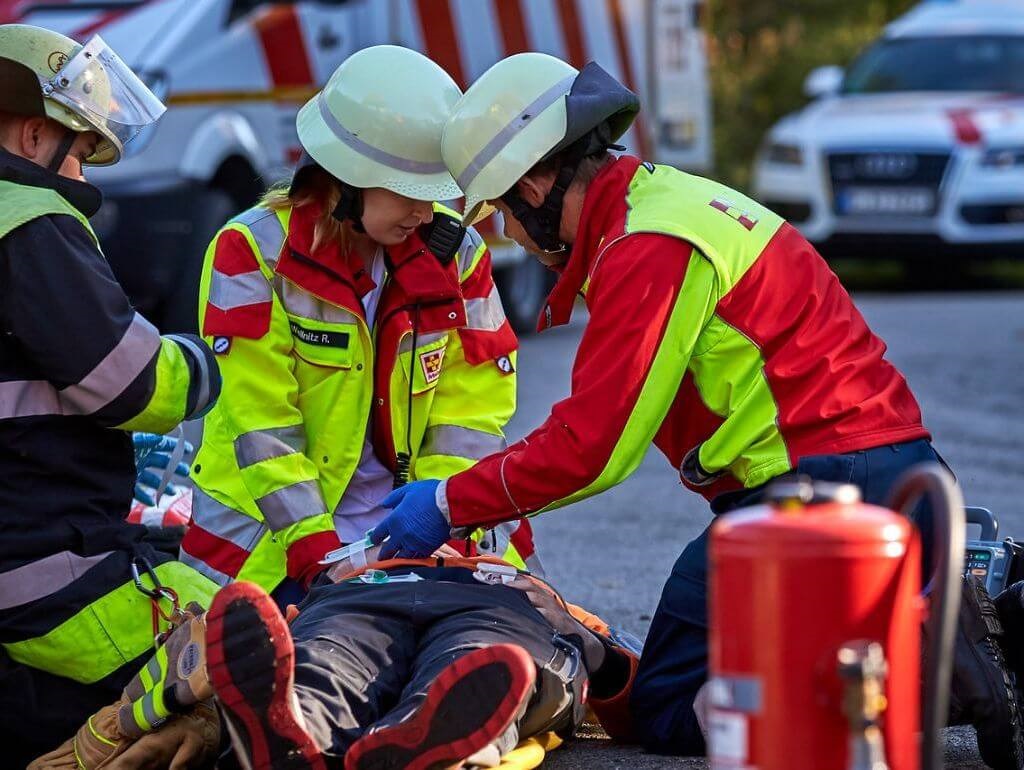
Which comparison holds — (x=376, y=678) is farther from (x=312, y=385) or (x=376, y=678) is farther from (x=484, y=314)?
(x=484, y=314)

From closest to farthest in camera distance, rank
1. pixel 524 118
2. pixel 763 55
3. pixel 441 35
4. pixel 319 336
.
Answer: pixel 524 118 → pixel 319 336 → pixel 441 35 → pixel 763 55

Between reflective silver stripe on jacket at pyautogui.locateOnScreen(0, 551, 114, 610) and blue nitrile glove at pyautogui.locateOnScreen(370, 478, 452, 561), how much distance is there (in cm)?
63

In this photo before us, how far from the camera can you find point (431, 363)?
455cm

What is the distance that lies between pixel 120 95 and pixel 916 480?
1.98 metres

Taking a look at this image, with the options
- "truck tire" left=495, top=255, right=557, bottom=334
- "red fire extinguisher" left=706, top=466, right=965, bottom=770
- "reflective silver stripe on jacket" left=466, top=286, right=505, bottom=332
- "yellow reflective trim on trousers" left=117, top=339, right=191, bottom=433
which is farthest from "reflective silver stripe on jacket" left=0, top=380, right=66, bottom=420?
"truck tire" left=495, top=255, right=557, bottom=334

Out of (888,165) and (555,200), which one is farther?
(888,165)

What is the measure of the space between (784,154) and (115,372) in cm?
1112

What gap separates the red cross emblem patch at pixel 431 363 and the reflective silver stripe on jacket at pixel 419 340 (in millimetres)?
25

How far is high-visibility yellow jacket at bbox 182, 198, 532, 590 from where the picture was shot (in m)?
4.34

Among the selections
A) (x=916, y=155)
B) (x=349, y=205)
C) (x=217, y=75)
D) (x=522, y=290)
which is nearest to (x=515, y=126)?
(x=349, y=205)

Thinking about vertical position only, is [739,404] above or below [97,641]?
above

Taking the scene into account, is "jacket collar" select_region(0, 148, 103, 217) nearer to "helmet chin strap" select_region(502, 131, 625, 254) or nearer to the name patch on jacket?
the name patch on jacket

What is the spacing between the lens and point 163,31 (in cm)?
907

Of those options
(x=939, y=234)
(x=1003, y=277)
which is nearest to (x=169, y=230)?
(x=939, y=234)
